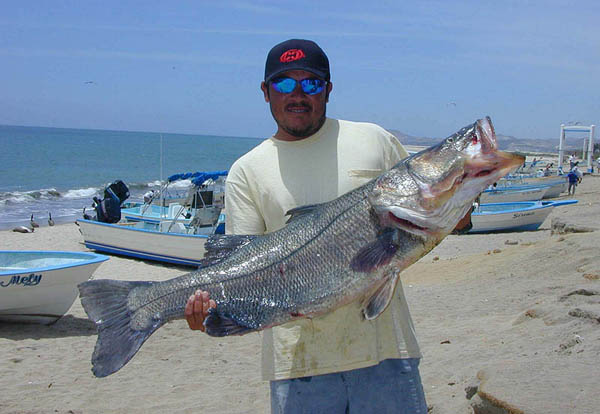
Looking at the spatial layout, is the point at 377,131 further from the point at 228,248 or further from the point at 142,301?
the point at 142,301

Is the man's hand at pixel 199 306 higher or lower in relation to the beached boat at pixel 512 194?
higher

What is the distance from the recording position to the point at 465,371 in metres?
5.69

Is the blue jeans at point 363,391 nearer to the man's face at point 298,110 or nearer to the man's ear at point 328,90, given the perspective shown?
the man's face at point 298,110

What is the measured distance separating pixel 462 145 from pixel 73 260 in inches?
363

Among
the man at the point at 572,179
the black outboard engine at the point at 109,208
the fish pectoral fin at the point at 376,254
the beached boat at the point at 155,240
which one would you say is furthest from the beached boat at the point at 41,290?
the man at the point at 572,179

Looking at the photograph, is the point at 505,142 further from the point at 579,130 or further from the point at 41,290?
the point at 579,130

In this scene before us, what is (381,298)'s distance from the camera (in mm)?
2645

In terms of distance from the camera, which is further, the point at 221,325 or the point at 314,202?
the point at 314,202

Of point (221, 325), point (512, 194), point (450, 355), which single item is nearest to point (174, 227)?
point (450, 355)

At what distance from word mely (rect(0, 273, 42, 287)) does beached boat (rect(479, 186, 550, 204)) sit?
77.9ft

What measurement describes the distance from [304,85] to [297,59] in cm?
14

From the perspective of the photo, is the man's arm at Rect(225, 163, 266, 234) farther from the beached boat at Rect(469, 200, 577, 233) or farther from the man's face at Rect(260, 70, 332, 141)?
the beached boat at Rect(469, 200, 577, 233)

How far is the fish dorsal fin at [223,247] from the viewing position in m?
3.09

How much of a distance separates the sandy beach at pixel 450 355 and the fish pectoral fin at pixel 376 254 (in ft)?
5.99
